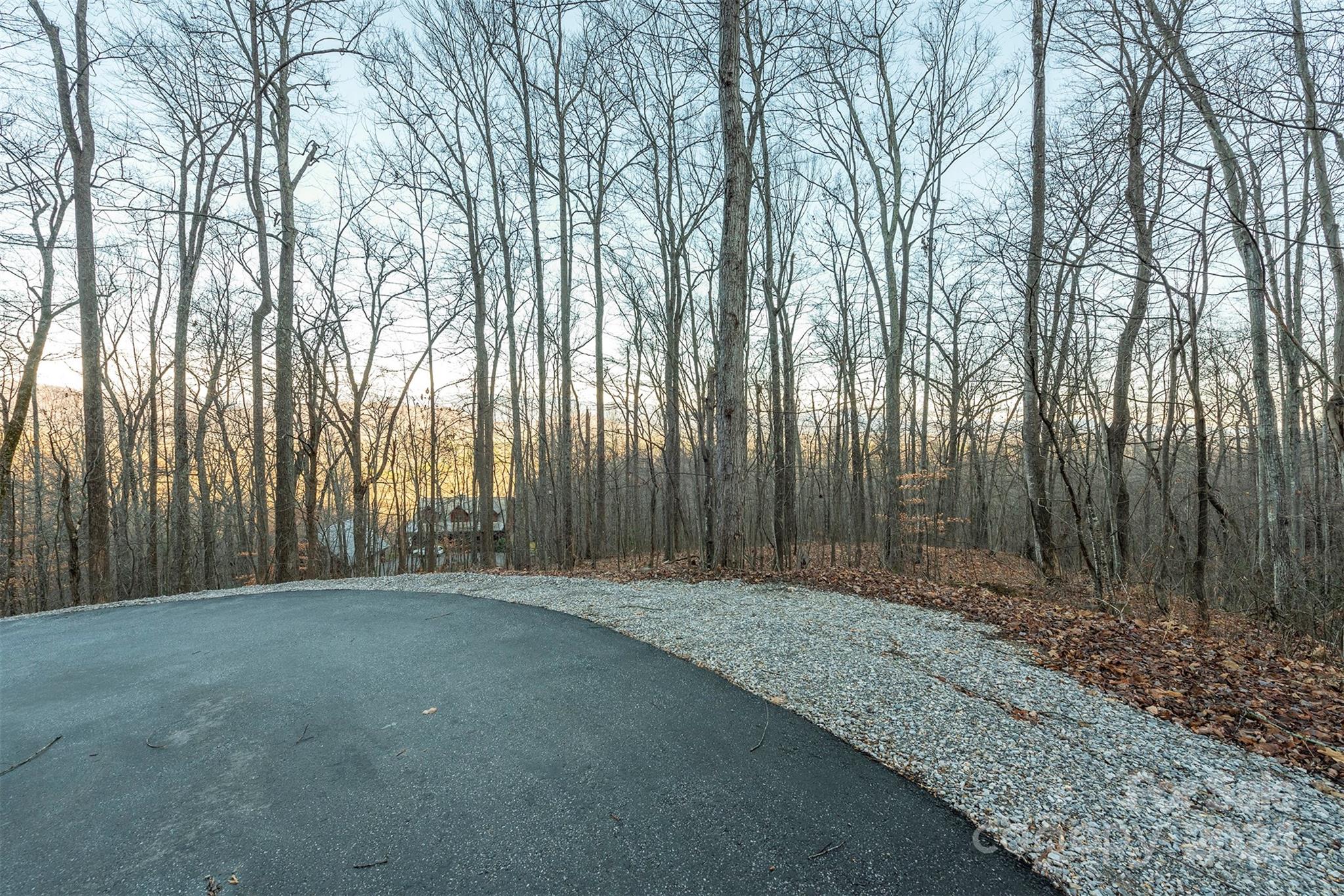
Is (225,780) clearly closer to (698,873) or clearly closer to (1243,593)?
(698,873)

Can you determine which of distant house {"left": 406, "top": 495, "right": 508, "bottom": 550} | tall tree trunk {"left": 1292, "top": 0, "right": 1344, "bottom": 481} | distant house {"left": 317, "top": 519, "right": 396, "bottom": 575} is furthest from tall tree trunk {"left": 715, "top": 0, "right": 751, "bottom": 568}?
distant house {"left": 406, "top": 495, "right": 508, "bottom": 550}

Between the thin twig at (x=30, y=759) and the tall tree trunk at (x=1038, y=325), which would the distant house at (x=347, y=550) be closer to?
the thin twig at (x=30, y=759)

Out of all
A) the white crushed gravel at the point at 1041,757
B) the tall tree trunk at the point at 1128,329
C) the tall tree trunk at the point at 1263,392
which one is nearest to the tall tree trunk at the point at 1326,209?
the tall tree trunk at the point at 1263,392

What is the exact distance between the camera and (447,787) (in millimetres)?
2189

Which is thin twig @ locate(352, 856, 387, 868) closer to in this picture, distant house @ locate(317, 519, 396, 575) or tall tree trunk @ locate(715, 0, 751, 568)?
tall tree trunk @ locate(715, 0, 751, 568)

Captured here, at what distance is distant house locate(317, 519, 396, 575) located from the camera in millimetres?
15508

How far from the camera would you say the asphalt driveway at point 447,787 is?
1748 millimetres

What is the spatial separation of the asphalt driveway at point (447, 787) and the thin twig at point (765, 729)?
14 mm

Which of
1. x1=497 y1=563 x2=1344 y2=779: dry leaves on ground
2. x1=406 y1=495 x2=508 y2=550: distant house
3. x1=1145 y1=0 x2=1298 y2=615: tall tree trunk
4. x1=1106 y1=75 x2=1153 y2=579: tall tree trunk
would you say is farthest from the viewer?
x1=406 y1=495 x2=508 y2=550: distant house

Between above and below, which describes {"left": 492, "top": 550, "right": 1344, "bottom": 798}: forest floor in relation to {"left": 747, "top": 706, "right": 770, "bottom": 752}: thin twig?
below

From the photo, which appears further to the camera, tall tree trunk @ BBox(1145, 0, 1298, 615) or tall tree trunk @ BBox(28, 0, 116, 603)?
tall tree trunk @ BBox(28, 0, 116, 603)

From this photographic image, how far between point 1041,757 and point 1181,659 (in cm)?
257

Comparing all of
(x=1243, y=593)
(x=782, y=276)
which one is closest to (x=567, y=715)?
(x=1243, y=593)

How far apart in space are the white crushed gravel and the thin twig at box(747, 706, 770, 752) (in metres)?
0.13
